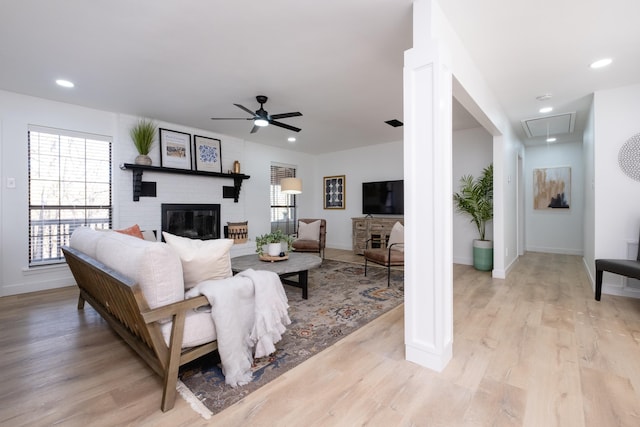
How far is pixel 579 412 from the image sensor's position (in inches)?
57.9

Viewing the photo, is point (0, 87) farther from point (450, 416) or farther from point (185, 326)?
point (450, 416)

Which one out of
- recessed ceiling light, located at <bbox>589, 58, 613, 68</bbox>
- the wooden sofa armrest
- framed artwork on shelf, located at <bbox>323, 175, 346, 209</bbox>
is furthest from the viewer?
framed artwork on shelf, located at <bbox>323, 175, 346, 209</bbox>

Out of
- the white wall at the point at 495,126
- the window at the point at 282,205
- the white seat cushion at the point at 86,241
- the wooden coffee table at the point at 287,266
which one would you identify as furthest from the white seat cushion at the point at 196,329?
the window at the point at 282,205

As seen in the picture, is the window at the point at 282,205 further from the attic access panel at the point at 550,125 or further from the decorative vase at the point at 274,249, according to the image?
the attic access panel at the point at 550,125

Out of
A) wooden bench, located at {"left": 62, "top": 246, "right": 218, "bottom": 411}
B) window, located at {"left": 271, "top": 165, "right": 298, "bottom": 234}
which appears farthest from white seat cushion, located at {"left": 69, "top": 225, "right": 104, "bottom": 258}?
window, located at {"left": 271, "top": 165, "right": 298, "bottom": 234}

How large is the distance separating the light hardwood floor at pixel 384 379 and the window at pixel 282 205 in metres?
4.27

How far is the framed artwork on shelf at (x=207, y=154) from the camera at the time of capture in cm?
517

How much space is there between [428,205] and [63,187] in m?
4.77

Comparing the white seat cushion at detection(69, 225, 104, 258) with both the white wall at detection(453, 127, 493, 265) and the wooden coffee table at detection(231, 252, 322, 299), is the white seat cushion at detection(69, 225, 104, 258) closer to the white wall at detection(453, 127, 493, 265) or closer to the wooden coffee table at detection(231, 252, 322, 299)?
the wooden coffee table at detection(231, 252, 322, 299)

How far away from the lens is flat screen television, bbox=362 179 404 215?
6.09 meters

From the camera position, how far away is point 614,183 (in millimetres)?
3377

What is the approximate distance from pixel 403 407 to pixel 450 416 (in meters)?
0.23

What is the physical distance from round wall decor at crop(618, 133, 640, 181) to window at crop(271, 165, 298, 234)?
568 cm

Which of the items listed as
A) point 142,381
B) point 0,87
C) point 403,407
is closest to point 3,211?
point 0,87
